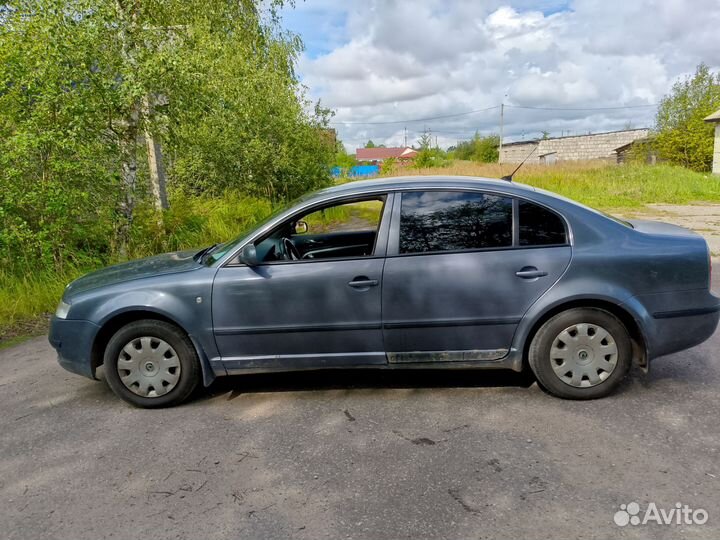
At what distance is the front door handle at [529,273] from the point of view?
335 centimetres

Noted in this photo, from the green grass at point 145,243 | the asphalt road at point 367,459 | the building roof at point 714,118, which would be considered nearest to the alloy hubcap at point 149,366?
the asphalt road at point 367,459

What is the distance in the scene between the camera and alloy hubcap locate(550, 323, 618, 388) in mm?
3369

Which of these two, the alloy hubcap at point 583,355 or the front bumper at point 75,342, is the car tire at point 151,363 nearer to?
the front bumper at point 75,342

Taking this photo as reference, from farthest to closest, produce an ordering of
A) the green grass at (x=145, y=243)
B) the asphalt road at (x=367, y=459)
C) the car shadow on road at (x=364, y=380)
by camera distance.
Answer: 1. the green grass at (x=145, y=243)
2. the car shadow on road at (x=364, y=380)
3. the asphalt road at (x=367, y=459)

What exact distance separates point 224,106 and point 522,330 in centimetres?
1064

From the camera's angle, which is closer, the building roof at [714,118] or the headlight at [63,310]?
the headlight at [63,310]

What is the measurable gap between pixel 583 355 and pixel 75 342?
3.69 m

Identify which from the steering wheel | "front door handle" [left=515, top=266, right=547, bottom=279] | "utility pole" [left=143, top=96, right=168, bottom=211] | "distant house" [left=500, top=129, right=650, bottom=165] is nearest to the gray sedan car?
"front door handle" [left=515, top=266, right=547, bottom=279]

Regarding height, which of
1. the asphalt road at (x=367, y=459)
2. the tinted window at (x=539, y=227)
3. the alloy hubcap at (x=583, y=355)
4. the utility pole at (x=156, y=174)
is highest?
the utility pole at (x=156, y=174)

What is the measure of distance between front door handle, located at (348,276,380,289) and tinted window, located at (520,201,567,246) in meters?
1.09

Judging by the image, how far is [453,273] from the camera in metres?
3.39

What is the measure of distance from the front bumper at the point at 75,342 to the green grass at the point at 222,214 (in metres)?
2.30

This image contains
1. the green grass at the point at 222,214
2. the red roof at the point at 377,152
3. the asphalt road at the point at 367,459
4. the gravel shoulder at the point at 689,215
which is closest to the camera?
the asphalt road at the point at 367,459

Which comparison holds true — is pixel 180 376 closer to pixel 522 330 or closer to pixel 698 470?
pixel 522 330
